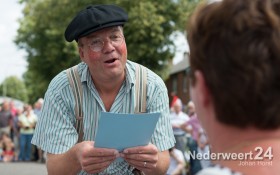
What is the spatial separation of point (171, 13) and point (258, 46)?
28087 mm

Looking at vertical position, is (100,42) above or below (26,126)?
above

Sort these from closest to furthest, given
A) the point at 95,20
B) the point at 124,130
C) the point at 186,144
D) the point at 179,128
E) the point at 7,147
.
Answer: the point at 124,130 < the point at 95,20 < the point at 186,144 < the point at 179,128 < the point at 7,147

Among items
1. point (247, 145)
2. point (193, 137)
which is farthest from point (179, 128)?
point (247, 145)

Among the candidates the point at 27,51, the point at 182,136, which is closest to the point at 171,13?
the point at 27,51

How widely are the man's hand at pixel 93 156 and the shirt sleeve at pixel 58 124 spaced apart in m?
0.25

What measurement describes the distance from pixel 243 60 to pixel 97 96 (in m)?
1.76

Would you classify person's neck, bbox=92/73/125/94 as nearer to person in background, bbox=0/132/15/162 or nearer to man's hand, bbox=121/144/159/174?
man's hand, bbox=121/144/159/174

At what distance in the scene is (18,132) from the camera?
1612 cm

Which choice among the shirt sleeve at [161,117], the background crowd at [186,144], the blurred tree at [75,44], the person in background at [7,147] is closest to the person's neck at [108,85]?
the shirt sleeve at [161,117]

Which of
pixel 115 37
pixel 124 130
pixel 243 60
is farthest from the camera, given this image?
pixel 115 37

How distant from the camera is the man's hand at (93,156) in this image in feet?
8.91

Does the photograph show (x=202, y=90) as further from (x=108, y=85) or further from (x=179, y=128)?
(x=179, y=128)

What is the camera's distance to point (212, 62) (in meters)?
1.48

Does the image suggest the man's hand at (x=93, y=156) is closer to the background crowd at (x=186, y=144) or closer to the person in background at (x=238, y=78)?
the person in background at (x=238, y=78)
